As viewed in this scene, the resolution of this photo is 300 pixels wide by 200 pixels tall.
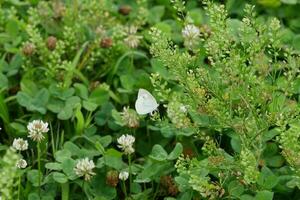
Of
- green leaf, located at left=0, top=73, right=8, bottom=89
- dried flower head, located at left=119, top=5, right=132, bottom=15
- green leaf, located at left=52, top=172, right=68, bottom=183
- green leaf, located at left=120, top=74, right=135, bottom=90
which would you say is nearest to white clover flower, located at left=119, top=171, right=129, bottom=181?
green leaf, located at left=52, top=172, right=68, bottom=183

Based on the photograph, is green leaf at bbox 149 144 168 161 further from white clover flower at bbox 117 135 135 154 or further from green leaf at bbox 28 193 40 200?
green leaf at bbox 28 193 40 200

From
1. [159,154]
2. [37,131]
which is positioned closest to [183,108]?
[159,154]

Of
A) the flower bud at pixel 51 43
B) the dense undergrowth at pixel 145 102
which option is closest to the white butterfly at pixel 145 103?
the dense undergrowth at pixel 145 102

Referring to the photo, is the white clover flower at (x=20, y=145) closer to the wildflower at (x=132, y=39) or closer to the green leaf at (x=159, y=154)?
the green leaf at (x=159, y=154)

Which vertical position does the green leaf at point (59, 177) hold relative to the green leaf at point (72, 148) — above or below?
above

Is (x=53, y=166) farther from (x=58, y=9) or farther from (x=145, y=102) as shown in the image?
(x=58, y=9)

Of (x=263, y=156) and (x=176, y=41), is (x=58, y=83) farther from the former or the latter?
(x=263, y=156)

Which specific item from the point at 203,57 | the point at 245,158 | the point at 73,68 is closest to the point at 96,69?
the point at 73,68
